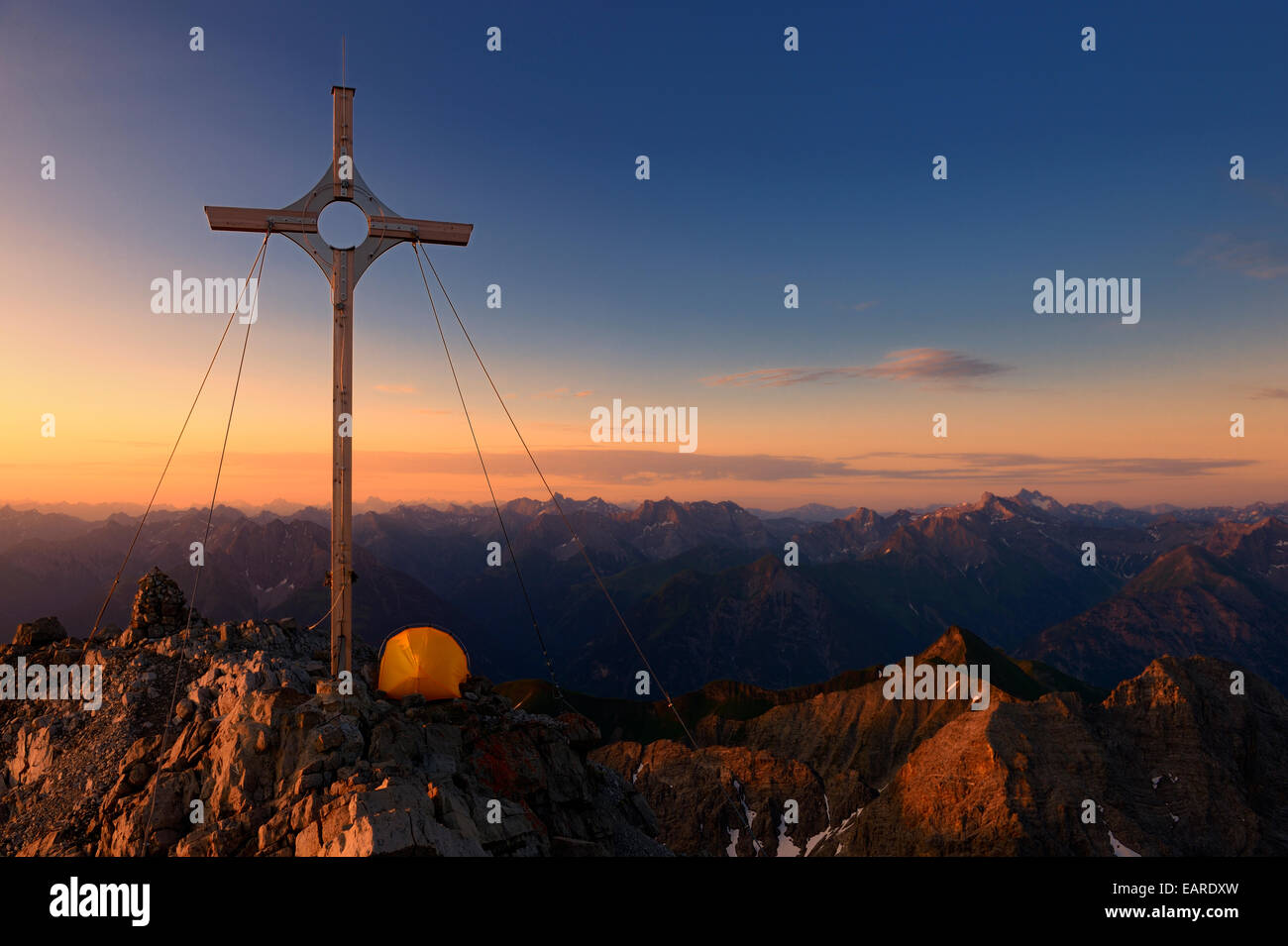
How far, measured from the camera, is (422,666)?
1593cm

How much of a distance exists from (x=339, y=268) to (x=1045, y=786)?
81.1 m

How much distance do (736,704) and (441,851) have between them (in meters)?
149

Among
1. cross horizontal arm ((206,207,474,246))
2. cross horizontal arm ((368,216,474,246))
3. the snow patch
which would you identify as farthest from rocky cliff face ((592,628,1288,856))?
cross horizontal arm ((206,207,474,246))

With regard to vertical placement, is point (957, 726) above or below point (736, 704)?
above

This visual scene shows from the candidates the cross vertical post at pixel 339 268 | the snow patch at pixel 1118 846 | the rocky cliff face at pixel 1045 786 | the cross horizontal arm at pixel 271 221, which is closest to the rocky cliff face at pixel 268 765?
the cross vertical post at pixel 339 268

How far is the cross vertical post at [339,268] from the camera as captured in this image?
43.4ft

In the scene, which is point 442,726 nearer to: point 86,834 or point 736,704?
point 86,834

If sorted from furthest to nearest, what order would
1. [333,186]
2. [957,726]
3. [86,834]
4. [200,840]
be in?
1. [957,726]
2. [333,186]
3. [86,834]
4. [200,840]

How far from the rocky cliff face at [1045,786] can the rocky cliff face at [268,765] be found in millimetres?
63870

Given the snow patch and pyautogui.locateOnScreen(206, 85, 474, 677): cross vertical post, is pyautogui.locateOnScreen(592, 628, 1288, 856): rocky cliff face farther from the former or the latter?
pyautogui.locateOnScreen(206, 85, 474, 677): cross vertical post

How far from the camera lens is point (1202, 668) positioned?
270 ft

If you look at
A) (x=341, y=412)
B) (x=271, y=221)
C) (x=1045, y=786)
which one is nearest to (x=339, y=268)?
(x=271, y=221)

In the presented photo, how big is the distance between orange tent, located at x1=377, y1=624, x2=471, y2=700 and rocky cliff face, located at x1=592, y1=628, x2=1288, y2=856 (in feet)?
214
